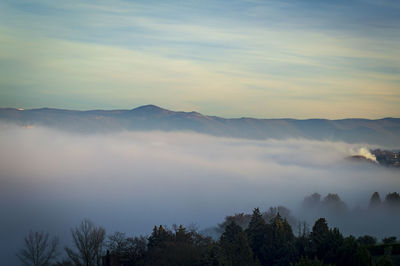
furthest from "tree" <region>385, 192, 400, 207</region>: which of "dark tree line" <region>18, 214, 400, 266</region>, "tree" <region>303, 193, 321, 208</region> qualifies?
"dark tree line" <region>18, 214, 400, 266</region>

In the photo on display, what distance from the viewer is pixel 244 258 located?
4003 centimetres

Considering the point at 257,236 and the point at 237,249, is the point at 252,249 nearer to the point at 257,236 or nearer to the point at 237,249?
the point at 257,236

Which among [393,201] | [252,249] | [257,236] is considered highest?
[393,201]

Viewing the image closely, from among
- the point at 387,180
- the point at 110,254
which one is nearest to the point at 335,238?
the point at 110,254

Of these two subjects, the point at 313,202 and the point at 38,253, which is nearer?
the point at 38,253

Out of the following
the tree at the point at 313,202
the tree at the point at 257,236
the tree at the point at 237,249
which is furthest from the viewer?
the tree at the point at 313,202

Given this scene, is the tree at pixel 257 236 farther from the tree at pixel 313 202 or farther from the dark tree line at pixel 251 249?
the tree at pixel 313 202

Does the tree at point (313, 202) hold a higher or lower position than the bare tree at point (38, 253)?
higher

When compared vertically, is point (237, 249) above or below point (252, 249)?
above

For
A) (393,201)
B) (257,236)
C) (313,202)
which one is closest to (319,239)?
(257,236)

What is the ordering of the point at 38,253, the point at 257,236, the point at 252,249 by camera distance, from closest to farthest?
the point at 252,249 < the point at 257,236 < the point at 38,253

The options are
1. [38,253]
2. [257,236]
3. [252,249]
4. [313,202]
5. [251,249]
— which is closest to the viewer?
[251,249]

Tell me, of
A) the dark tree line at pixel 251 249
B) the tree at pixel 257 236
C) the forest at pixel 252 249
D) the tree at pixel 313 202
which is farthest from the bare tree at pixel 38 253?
the tree at pixel 313 202

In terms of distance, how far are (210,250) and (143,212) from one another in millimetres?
127690
